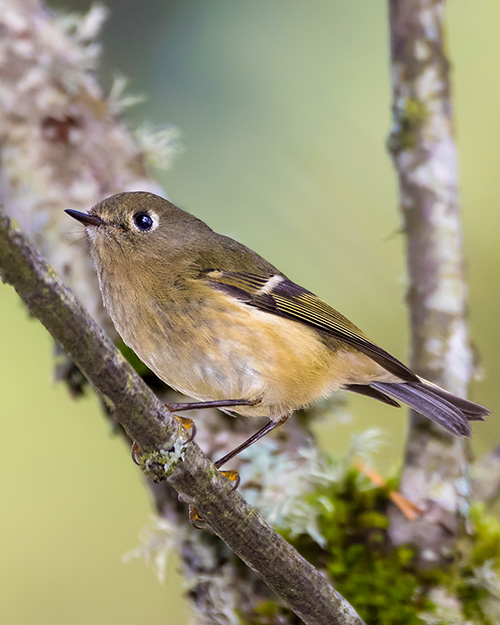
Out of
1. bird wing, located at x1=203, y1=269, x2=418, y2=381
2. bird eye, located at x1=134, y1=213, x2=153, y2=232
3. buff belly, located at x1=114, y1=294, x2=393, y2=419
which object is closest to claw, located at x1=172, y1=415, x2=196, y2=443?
buff belly, located at x1=114, y1=294, x2=393, y2=419

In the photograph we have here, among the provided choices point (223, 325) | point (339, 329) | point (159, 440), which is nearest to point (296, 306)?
point (339, 329)

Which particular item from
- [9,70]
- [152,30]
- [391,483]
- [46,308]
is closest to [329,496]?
[391,483]

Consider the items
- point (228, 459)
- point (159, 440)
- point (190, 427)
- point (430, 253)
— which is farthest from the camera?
point (430, 253)

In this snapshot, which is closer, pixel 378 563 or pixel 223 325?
pixel 223 325

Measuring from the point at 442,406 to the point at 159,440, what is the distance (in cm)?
63

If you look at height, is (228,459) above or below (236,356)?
below

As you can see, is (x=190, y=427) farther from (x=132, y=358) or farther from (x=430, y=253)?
(x=430, y=253)

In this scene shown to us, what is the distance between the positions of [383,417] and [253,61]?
1571 millimetres

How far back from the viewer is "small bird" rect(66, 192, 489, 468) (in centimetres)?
112

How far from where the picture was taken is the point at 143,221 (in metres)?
1.24

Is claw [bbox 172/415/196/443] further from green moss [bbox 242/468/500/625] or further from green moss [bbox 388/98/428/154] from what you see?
green moss [bbox 388/98/428/154]

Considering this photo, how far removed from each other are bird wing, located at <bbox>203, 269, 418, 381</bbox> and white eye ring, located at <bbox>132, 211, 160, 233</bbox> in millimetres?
133

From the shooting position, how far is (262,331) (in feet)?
3.90

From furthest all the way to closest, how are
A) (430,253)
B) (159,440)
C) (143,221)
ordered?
(430,253) → (143,221) → (159,440)
